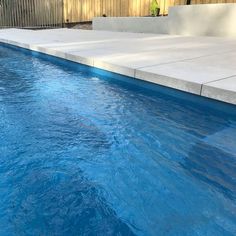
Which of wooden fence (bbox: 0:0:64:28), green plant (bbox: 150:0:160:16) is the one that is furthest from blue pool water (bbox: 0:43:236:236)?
wooden fence (bbox: 0:0:64:28)

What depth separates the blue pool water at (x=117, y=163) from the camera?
1.56 meters

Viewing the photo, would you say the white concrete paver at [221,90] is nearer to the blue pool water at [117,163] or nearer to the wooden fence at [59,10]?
the blue pool water at [117,163]

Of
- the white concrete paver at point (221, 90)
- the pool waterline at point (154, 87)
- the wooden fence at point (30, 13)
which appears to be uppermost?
the wooden fence at point (30, 13)

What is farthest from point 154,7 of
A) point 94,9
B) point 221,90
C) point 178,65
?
point 221,90

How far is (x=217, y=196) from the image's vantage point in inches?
68.1

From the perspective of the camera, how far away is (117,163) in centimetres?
211

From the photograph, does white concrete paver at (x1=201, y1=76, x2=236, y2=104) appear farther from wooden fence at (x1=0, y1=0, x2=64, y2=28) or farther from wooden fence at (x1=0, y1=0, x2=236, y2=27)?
wooden fence at (x1=0, y1=0, x2=64, y2=28)

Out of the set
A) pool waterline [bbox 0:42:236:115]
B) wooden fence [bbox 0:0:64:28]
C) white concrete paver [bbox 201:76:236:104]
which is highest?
wooden fence [bbox 0:0:64:28]

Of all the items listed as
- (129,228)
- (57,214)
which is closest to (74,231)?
(57,214)

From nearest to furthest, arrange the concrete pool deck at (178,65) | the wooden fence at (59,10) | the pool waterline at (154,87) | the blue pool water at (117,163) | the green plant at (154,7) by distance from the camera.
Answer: the blue pool water at (117,163) < the pool waterline at (154,87) < the concrete pool deck at (178,65) < the green plant at (154,7) < the wooden fence at (59,10)

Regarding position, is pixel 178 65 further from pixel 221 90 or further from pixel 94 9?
pixel 94 9

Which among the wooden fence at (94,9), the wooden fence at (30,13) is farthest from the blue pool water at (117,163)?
the wooden fence at (30,13)

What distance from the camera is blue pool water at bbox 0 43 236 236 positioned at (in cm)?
156

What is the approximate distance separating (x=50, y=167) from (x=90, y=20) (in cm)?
1129
